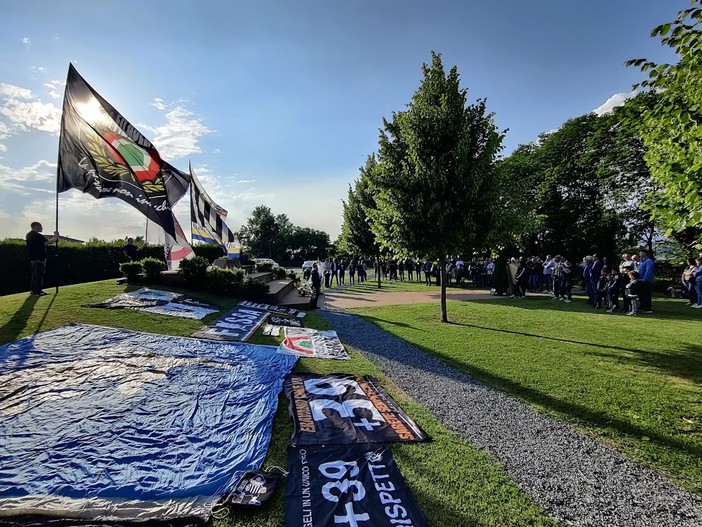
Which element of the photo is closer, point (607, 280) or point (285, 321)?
point (285, 321)

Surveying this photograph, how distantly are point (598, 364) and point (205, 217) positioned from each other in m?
19.2

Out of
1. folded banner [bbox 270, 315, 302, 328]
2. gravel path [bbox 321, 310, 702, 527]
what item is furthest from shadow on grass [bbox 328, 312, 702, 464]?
folded banner [bbox 270, 315, 302, 328]

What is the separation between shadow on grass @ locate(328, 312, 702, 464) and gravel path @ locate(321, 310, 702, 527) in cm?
30

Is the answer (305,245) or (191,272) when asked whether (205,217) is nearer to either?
(191,272)

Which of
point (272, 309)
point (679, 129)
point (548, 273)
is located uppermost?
point (679, 129)

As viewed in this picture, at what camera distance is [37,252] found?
387 inches

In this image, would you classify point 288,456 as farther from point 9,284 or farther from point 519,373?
point 9,284

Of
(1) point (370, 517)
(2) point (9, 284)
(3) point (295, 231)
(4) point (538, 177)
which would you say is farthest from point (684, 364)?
(3) point (295, 231)

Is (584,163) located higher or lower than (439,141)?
higher

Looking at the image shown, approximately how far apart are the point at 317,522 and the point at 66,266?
60.7 feet

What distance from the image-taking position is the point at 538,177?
111 ft

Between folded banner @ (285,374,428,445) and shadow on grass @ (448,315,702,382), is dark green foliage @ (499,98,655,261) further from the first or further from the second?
folded banner @ (285,374,428,445)

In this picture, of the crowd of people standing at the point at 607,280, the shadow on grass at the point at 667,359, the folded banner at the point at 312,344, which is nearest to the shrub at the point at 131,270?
the folded banner at the point at 312,344

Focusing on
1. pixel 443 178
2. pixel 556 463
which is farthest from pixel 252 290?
pixel 556 463
